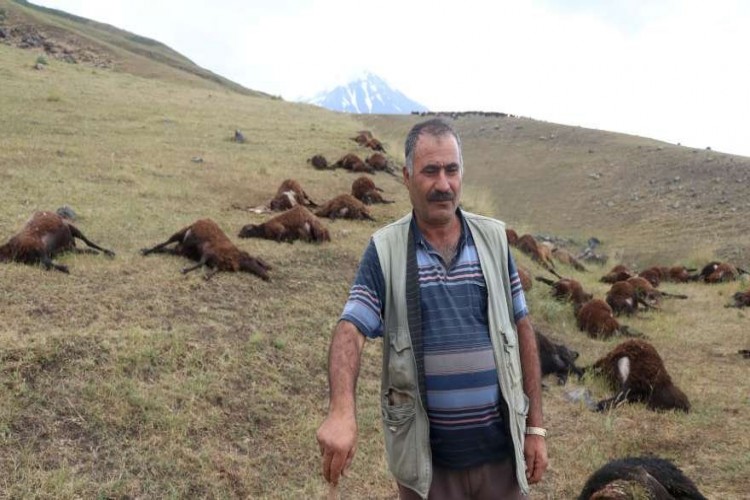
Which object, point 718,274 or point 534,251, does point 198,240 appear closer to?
point 534,251

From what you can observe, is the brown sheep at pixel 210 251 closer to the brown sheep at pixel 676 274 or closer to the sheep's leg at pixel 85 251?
the sheep's leg at pixel 85 251

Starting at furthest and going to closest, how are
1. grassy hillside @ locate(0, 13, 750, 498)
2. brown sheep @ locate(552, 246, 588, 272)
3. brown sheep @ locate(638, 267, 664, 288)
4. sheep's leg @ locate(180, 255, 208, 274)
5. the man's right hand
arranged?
brown sheep @ locate(552, 246, 588, 272)
brown sheep @ locate(638, 267, 664, 288)
sheep's leg @ locate(180, 255, 208, 274)
grassy hillside @ locate(0, 13, 750, 498)
the man's right hand

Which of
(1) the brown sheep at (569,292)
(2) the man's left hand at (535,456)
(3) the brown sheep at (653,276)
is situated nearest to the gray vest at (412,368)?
(2) the man's left hand at (535,456)

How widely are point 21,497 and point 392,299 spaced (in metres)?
2.79

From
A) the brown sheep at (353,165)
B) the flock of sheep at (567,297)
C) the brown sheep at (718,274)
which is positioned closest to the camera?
the flock of sheep at (567,297)

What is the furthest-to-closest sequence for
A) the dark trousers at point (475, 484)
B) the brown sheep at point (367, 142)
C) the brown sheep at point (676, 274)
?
the brown sheep at point (367, 142)
the brown sheep at point (676, 274)
the dark trousers at point (475, 484)

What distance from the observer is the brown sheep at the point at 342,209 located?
1202 centimetres

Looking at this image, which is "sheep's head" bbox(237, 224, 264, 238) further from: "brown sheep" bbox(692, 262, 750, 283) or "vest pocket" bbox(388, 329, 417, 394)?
"brown sheep" bbox(692, 262, 750, 283)

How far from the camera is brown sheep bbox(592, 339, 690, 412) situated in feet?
22.1

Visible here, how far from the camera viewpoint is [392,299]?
8.47ft

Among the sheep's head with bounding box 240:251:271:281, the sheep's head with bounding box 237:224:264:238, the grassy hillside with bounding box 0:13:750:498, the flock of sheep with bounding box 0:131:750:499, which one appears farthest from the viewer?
the sheep's head with bounding box 237:224:264:238

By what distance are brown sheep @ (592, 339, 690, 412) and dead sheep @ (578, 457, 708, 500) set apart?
3.08 meters

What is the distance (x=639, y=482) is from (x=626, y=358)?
4.31 metres

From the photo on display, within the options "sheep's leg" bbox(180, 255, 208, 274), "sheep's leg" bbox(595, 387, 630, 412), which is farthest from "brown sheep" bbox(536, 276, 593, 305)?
"sheep's leg" bbox(180, 255, 208, 274)
